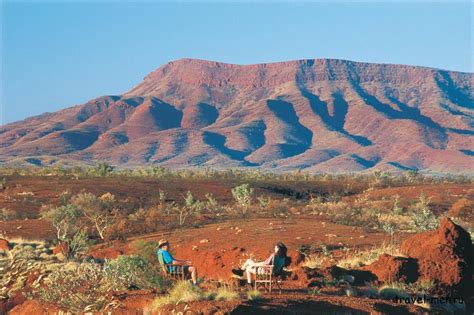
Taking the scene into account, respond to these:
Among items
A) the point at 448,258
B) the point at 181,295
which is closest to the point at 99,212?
the point at 448,258

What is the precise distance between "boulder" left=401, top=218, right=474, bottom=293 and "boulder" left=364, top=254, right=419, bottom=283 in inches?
6.5

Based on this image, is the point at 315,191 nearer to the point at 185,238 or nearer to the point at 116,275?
the point at 185,238

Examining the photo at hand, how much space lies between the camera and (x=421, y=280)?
15867 mm

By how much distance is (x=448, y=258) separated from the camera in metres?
16.2

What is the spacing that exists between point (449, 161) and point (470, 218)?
5347 inches

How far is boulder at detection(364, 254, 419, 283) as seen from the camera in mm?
16000

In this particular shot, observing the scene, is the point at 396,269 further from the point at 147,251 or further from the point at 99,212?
the point at 99,212

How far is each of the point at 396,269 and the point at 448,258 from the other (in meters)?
1.15

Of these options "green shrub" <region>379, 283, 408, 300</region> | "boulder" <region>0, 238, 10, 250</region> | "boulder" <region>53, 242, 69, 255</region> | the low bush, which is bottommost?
"boulder" <region>53, 242, 69, 255</region>

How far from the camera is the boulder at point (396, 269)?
1600 cm

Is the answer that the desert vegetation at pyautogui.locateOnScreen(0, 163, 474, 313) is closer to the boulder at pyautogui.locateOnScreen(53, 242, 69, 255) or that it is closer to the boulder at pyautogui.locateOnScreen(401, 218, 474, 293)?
the boulder at pyautogui.locateOnScreen(53, 242, 69, 255)

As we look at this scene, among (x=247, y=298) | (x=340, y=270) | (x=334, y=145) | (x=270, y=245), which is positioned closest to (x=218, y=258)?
(x=270, y=245)

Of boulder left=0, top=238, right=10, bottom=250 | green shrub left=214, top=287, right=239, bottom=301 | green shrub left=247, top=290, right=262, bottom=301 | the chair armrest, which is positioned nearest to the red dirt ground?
boulder left=0, top=238, right=10, bottom=250

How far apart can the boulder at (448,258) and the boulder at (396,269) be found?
0.17m
